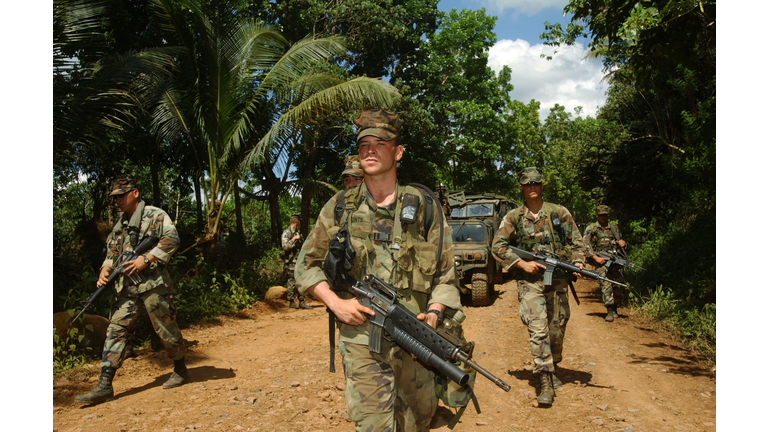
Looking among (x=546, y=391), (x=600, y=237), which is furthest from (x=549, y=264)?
(x=600, y=237)

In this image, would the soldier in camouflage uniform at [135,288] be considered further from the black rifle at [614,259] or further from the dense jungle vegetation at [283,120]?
the black rifle at [614,259]

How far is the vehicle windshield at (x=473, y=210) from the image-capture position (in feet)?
39.9

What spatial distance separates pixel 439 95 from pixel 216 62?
46.8 ft

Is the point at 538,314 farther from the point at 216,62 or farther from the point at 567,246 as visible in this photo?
the point at 216,62

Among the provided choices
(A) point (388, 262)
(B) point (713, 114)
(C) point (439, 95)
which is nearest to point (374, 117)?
(A) point (388, 262)

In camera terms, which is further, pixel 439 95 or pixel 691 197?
pixel 439 95

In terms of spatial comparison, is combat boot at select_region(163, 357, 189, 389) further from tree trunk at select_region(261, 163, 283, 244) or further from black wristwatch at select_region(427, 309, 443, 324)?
tree trunk at select_region(261, 163, 283, 244)

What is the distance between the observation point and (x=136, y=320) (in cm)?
484

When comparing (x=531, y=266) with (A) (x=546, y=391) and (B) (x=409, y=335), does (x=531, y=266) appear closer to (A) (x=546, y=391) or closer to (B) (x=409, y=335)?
(A) (x=546, y=391)

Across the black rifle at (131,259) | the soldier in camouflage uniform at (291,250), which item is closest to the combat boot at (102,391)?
the black rifle at (131,259)

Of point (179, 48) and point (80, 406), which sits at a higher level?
point (179, 48)

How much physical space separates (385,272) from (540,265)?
8.39 ft

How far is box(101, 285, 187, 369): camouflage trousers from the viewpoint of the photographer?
4.72 meters

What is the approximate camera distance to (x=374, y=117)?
2797 mm
